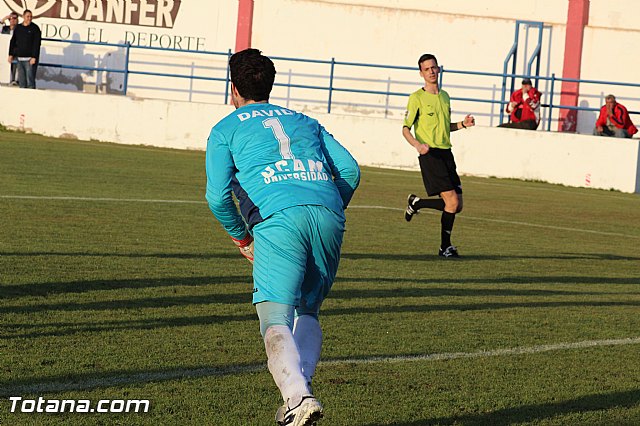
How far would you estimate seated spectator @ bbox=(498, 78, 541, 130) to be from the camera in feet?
86.8

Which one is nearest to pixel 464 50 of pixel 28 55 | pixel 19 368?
pixel 28 55

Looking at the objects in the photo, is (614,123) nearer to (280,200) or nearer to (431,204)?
(431,204)

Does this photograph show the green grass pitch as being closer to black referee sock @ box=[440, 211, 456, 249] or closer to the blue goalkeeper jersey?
black referee sock @ box=[440, 211, 456, 249]

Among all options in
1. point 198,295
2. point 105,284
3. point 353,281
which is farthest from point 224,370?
point 353,281

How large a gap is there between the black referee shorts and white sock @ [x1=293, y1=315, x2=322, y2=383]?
7.73 m

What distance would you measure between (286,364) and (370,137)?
22.9 meters

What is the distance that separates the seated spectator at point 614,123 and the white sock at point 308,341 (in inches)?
865

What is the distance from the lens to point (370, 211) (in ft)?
53.9

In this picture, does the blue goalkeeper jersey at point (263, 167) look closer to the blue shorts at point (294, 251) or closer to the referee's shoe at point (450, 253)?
the blue shorts at point (294, 251)

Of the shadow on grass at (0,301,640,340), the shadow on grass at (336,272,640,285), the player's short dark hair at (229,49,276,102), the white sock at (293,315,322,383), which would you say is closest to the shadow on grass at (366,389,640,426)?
the white sock at (293,315,322,383)

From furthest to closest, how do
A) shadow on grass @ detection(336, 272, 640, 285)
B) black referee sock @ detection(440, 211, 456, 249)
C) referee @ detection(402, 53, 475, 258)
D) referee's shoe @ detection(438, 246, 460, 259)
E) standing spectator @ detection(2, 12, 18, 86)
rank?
1. standing spectator @ detection(2, 12, 18, 86)
2. referee @ detection(402, 53, 475, 258)
3. black referee sock @ detection(440, 211, 456, 249)
4. referee's shoe @ detection(438, 246, 460, 259)
5. shadow on grass @ detection(336, 272, 640, 285)

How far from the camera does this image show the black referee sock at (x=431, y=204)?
13070mm

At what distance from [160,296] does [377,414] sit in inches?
127

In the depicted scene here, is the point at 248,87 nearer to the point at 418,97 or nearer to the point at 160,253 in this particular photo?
the point at 160,253
